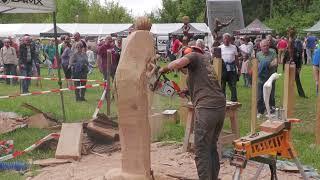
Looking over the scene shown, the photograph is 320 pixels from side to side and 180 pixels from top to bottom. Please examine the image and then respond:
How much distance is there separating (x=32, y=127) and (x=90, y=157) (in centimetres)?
265

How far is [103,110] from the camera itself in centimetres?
1228

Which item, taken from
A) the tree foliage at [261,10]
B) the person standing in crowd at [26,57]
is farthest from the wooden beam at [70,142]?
the tree foliage at [261,10]

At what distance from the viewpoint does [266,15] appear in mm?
60375

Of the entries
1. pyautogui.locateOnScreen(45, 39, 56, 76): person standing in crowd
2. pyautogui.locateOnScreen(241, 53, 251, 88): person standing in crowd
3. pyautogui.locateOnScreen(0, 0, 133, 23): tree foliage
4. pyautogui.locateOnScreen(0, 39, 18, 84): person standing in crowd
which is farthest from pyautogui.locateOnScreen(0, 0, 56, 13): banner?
pyautogui.locateOnScreen(0, 0, 133, 23): tree foliage

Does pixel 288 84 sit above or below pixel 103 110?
above

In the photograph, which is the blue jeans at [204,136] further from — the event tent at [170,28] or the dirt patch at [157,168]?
the event tent at [170,28]

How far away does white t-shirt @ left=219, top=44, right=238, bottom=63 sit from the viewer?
1273 cm

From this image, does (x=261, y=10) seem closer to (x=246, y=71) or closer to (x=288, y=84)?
(x=246, y=71)

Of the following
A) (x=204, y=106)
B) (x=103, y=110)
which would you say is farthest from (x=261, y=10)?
(x=204, y=106)

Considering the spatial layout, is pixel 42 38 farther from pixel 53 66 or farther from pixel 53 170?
pixel 53 170

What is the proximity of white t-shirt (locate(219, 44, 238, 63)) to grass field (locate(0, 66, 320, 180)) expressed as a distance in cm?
122

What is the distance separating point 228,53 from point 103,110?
3.29 metres

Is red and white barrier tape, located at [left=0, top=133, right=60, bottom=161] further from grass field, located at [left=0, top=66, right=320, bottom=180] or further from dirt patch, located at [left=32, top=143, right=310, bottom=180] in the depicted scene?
dirt patch, located at [left=32, top=143, right=310, bottom=180]

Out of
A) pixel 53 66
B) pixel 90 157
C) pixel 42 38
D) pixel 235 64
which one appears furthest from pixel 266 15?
pixel 90 157
